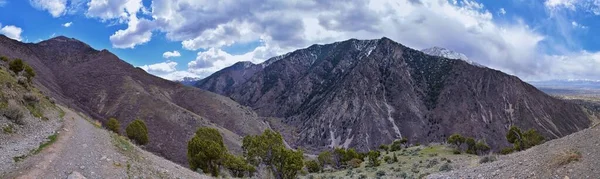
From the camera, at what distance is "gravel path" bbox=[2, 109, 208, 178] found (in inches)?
568

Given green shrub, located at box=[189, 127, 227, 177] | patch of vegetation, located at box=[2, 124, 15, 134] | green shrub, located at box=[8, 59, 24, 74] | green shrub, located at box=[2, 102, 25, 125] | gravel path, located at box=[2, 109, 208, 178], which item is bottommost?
green shrub, located at box=[189, 127, 227, 177]

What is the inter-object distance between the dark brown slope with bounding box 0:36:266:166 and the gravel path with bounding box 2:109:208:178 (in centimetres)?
6489

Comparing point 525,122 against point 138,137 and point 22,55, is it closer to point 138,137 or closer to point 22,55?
point 138,137

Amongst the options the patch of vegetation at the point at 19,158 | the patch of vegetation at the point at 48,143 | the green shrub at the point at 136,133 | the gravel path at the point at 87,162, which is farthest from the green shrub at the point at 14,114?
the green shrub at the point at 136,133

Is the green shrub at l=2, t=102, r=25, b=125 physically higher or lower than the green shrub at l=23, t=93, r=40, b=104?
lower

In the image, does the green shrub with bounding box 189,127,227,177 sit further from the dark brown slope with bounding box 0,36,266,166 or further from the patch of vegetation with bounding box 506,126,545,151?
the dark brown slope with bounding box 0,36,266,166

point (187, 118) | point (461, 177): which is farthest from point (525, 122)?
point (461, 177)

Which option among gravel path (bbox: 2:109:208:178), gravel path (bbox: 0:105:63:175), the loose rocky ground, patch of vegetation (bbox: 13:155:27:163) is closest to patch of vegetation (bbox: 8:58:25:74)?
gravel path (bbox: 0:105:63:175)

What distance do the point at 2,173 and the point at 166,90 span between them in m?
149

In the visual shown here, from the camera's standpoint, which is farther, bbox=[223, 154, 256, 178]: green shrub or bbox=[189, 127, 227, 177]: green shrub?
bbox=[223, 154, 256, 178]: green shrub

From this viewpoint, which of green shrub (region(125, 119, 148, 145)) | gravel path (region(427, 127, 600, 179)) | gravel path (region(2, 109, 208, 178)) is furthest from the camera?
green shrub (region(125, 119, 148, 145))

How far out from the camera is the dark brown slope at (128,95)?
355 ft

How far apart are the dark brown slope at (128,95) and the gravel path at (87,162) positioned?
64.9 metres

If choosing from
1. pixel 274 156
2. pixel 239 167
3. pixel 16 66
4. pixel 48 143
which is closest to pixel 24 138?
pixel 48 143
